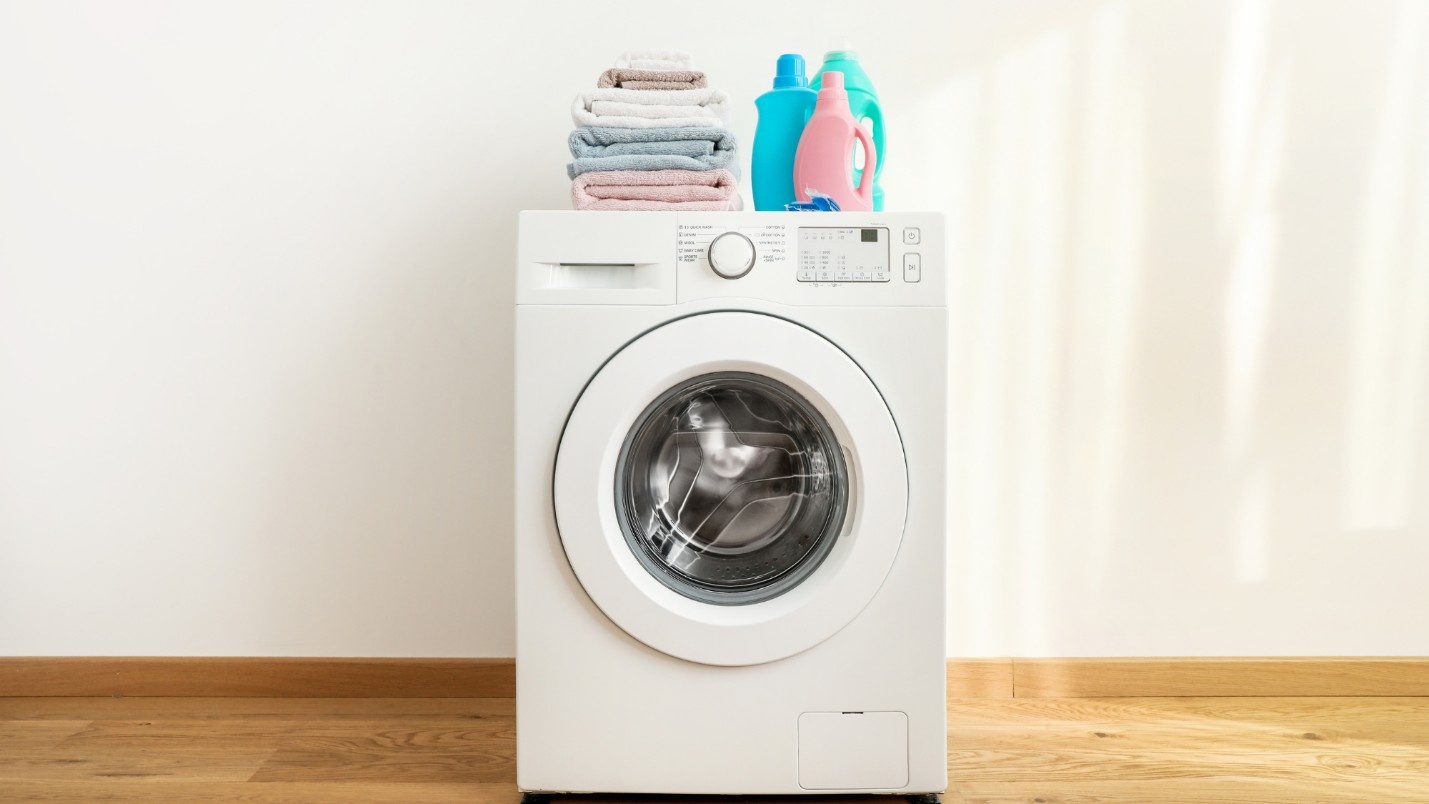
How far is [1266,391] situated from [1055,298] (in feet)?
1.41

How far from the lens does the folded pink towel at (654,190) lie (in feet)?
4.09

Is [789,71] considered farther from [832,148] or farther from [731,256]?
[731,256]

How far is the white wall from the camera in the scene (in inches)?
64.3

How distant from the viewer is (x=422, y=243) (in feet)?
5.41

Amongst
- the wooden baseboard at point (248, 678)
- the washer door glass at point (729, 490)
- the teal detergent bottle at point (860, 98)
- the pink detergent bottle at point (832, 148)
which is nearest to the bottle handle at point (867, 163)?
the pink detergent bottle at point (832, 148)

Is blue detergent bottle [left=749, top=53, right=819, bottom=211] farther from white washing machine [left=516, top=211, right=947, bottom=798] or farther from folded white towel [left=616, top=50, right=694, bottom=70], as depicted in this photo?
white washing machine [left=516, top=211, right=947, bottom=798]

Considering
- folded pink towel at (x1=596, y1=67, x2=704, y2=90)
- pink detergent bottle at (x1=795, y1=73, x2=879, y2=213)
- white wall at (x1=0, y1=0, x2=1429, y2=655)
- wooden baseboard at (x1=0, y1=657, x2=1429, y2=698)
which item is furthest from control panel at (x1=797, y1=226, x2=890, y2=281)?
wooden baseboard at (x1=0, y1=657, x2=1429, y2=698)

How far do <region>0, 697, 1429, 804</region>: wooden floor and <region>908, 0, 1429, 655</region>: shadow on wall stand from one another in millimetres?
145

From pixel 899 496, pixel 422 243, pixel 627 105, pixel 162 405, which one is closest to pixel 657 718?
pixel 899 496

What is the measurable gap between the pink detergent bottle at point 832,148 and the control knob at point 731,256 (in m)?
0.19

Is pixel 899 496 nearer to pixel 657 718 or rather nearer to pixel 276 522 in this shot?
pixel 657 718

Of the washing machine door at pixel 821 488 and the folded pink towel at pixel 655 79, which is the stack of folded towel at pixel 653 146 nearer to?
the folded pink towel at pixel 655 79

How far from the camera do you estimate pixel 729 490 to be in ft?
3.99

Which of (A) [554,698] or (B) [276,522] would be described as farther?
(B) [276,522]
